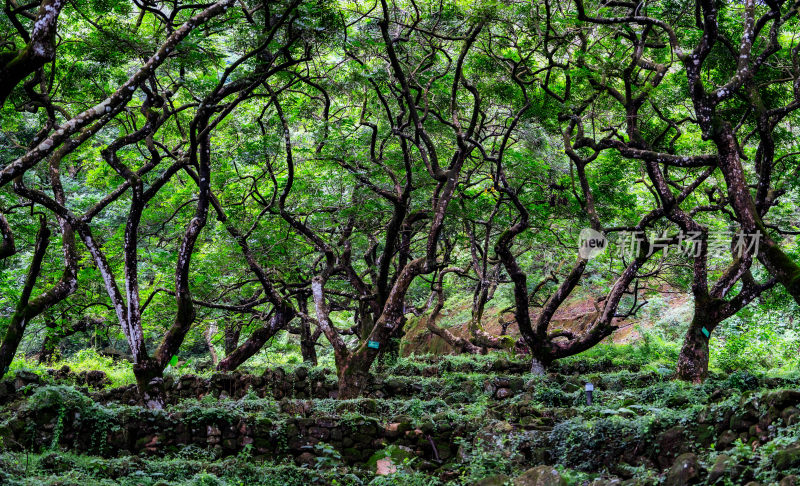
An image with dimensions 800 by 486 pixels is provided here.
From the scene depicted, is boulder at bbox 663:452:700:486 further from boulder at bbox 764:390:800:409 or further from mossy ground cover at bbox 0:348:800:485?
boulder at bbox 764:390:800:409

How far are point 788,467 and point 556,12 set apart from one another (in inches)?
343

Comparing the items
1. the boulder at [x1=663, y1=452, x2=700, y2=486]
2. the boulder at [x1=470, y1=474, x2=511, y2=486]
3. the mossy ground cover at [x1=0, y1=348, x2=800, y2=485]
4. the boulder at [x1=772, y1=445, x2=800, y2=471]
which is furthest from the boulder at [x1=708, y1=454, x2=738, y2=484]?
the boulder at [x1=470, y1=474, x2=511, y2=486]

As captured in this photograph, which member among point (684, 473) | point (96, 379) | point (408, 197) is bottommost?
point (684, 473)

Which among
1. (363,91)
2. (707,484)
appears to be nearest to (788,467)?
(707,484)

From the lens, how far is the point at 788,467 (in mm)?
4371

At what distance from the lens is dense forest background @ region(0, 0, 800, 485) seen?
7422 millimetres

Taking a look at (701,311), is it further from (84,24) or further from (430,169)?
(84,24)

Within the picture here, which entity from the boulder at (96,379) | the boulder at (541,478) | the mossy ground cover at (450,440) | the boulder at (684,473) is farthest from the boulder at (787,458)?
the boulder at (96,379)

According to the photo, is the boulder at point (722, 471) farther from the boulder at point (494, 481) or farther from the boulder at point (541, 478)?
the boulder at point (494, 481)

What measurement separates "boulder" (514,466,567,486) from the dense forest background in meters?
0.28

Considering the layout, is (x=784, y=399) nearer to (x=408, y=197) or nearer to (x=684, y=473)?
(x=684, y=473)

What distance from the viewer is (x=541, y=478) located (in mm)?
5176

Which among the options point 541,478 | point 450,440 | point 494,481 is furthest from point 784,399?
point 450,440

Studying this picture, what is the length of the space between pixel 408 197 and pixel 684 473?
7.06 meters
